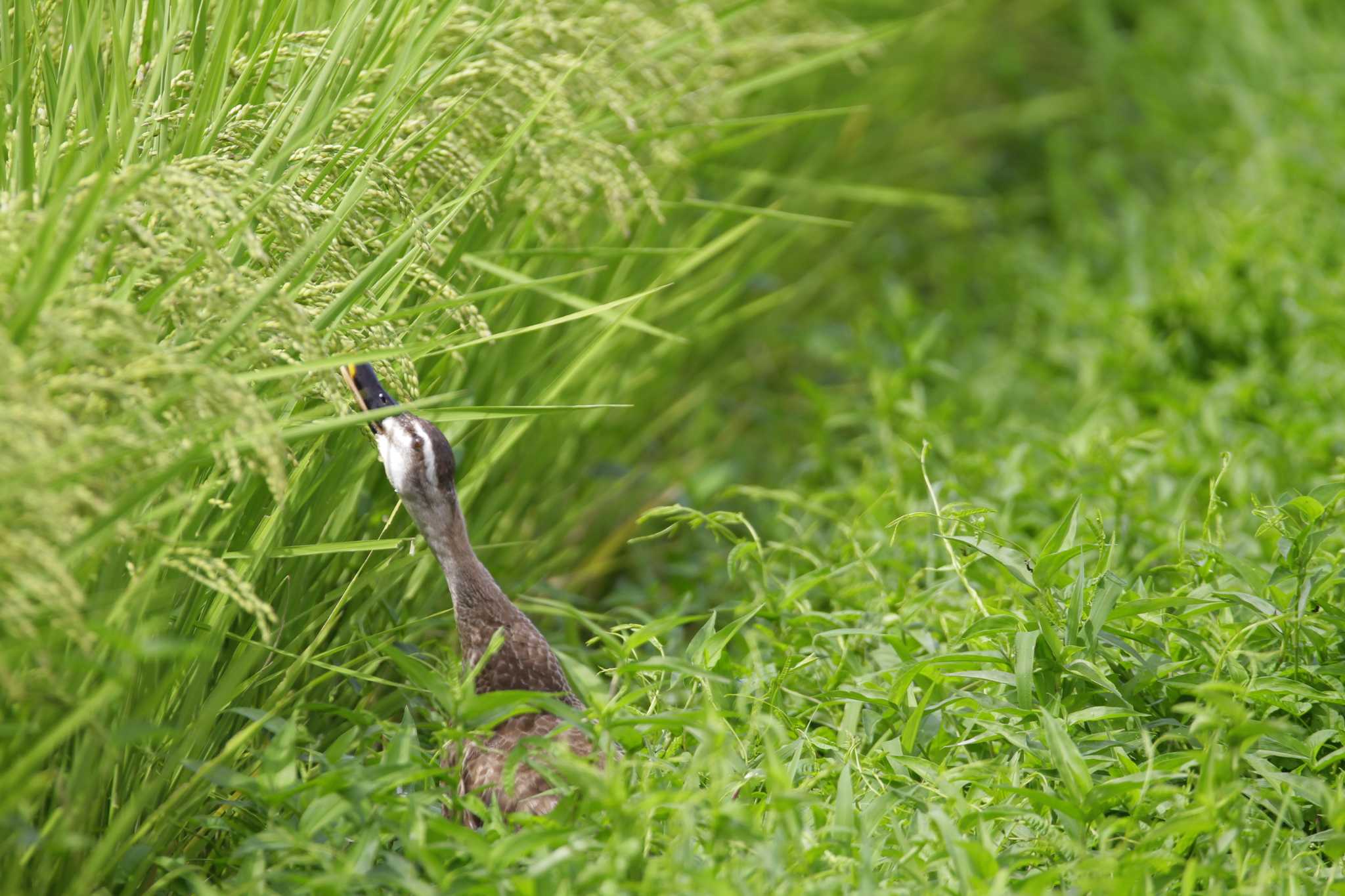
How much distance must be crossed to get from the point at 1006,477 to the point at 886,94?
2.50m

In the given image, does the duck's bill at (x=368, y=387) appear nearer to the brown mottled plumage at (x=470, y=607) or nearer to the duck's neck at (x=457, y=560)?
the brown mottled plumage at (x=470, y=607)

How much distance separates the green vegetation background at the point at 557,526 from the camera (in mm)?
1681

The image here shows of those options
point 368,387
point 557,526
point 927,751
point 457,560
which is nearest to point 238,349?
point 368,387

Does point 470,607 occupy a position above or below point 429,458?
below

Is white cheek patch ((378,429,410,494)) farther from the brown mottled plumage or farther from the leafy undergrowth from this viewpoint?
the leafy undergrowth

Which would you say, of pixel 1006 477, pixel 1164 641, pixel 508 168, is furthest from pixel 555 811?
pixel 1006 477

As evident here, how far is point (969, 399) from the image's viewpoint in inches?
165

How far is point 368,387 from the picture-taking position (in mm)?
2213

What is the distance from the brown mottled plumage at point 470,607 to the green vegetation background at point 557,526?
74mm

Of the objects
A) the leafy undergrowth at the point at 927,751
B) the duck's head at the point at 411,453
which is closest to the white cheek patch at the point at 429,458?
the duck's head at the point at 411,453

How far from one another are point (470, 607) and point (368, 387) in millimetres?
406

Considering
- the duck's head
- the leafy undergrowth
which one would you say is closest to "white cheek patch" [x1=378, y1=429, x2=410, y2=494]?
the duck's head

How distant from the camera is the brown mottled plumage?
210 cm

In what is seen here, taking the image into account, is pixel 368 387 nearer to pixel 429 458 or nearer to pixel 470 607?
pixel 429 458
